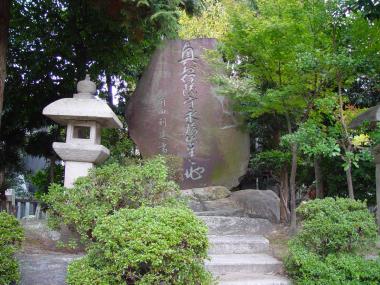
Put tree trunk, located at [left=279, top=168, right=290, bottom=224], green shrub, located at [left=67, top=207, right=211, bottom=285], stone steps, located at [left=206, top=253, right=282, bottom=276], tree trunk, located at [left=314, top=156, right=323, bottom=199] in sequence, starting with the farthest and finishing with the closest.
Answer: tree trunk, located at [left=314, top=156, right=323, bottom=199]
tree trunk, located at [left=279, top=168, right=290, bottom=224]
stone steps, located at [left=206, top=253, right=282, bottom=276]
green shrub, located at [left=67, top=207, right=211, bottom=285]

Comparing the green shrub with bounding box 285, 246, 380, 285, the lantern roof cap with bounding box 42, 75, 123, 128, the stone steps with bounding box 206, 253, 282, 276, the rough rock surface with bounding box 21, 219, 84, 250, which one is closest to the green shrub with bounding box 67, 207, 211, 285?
the stone steps with bounding box 206, 253, 282, 276

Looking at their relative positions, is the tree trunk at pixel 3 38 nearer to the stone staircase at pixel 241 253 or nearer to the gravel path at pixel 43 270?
the gravel path at pixel 43 270

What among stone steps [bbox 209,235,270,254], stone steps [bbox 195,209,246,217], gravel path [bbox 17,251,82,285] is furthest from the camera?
stone steps [bbox 195,209,246,217]

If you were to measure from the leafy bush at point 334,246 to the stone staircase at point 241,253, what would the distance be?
1.08ft

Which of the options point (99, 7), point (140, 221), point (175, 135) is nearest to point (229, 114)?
point (175, 135)

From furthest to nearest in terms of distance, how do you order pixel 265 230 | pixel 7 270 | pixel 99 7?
pixel 265 230 < pixel 99 7 < pixel 7 270

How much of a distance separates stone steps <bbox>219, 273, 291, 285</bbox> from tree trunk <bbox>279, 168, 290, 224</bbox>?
12.7 feet

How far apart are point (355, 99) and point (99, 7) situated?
21.3 feet

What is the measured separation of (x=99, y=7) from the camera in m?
6.69

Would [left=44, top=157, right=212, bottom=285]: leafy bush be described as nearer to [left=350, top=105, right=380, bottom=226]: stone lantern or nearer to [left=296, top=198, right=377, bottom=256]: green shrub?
[left=296, top=198, right=377, bottom=256]: green shrub

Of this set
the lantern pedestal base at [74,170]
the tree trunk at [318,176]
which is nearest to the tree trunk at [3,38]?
the lantern pedestal base at [74,170]

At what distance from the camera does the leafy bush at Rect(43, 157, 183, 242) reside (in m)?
4.57

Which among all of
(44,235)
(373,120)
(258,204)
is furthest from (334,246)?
(44,235)

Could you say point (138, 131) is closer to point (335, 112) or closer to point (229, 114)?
point (229, 114)
